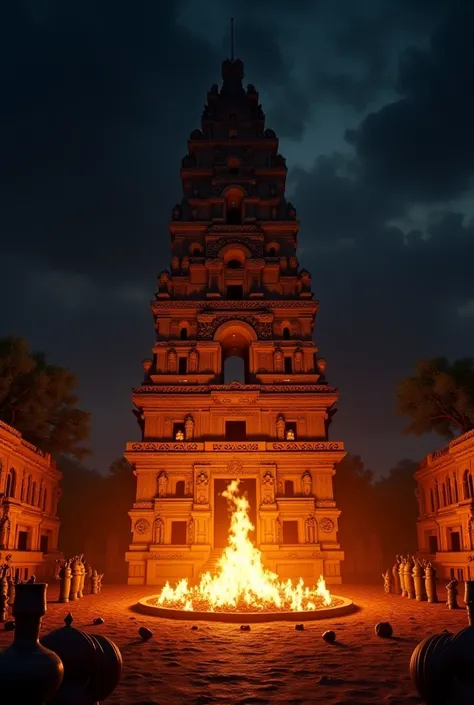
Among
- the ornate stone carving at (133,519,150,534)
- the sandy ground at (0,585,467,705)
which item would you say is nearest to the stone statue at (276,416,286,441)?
the ornate stone carving at (133,519,150,534)

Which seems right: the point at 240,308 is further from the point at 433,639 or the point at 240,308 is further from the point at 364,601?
the point at 433,639

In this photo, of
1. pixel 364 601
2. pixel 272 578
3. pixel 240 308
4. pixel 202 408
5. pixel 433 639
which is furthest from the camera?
pixel 240 308

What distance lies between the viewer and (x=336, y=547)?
99.8 ft

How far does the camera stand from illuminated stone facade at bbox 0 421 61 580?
27.7m

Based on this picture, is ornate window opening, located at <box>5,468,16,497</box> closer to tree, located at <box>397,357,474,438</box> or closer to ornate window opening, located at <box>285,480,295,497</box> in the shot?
ornate window opening, located at <box>285,480,295,497</box>

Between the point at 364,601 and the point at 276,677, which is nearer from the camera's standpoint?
the point at 276,677

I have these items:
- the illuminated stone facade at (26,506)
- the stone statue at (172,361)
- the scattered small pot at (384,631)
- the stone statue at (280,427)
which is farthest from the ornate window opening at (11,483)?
the scattered small pot at (384,631)

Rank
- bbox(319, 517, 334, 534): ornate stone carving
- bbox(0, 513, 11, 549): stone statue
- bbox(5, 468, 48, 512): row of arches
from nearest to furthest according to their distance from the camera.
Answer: bbox(0, 513, 11, 549): stone statue < bbox(5, 468, 48, 512): row of arches < bbox(319, 517, 334, 534): ornate stone carving

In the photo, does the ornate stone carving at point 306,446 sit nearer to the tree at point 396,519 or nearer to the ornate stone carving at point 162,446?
the ornate stone carving at point 162,446

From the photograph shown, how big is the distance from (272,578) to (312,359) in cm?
1383

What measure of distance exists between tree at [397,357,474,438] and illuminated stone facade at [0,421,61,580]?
25.0 metres

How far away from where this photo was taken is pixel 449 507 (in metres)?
31.2

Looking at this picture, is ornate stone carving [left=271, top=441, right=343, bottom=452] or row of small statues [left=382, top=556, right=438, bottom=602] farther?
ornate stone carving [left=271, top=441, right=343, bottom=452]

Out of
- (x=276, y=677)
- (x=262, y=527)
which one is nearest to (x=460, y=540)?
(x=262, y=527)
